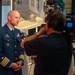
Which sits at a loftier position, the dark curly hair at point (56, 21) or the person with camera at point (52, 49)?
the dark curly hair at point (56, 21)

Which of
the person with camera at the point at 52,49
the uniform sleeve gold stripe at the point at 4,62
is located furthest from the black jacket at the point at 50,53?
the uniform sleeve gold stripe at the point at 4,62

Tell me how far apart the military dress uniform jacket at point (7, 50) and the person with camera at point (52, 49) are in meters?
1.01

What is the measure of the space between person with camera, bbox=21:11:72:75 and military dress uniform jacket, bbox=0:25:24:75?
3.32 ft

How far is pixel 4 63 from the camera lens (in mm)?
2832

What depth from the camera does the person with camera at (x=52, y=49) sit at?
6.02 ft

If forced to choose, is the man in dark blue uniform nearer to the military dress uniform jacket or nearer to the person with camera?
the military dress uniform jacket

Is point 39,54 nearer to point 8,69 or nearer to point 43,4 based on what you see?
point 8,69

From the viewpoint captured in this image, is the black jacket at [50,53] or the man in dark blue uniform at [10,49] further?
the man in dark blue uniform at [10,49]

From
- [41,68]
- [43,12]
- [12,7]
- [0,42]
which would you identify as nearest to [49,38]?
[41,68]

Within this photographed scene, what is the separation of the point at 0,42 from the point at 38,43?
110 cm

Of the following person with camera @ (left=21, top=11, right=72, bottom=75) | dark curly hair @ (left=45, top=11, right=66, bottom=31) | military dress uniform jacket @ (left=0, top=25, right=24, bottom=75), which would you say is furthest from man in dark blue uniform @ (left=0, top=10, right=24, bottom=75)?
dark curly hair @ (left=45, top=11, right=66, bottom=31)

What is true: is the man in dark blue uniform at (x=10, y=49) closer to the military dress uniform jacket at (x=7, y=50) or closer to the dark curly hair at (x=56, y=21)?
the military dress uniform jacket at (x=7, y=50)

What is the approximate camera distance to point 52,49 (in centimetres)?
184

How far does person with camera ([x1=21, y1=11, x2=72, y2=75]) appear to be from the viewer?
72.2 inches
